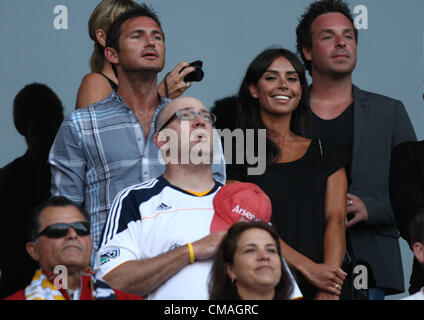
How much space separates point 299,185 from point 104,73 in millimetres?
1311

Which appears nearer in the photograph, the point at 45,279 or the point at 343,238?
the point at 45,279

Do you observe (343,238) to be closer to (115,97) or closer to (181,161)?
(181,161)

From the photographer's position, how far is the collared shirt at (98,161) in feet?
13.9

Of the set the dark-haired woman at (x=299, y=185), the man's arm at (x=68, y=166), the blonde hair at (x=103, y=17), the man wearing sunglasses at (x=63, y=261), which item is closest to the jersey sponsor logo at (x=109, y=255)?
the man wearing sunglasses at (x=63, y=261)

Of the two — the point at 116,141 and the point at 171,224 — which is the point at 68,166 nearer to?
the point at 116,141

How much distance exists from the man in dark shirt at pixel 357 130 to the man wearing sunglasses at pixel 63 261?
1.37 metres

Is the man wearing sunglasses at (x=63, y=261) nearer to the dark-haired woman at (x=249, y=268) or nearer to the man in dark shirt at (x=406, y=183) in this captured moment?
the dark-haired woman at (x=249, y=268)

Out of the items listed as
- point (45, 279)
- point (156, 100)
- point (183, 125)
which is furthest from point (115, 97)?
point (45, 279)

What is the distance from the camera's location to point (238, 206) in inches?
148

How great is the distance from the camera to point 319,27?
4.94 m

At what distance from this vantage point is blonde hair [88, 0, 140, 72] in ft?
16.1

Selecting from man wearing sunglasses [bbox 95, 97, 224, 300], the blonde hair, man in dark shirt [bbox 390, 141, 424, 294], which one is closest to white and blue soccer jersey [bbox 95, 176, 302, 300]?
man wearing sunglasses [bbox 95, 97, 224, 300]

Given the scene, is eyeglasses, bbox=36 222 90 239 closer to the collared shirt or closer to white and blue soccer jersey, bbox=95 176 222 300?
white and blue soccer jersey, bbox=95 176 222 300

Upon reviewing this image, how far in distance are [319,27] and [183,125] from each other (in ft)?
4.22
